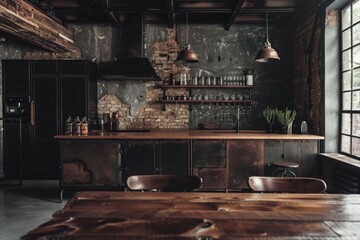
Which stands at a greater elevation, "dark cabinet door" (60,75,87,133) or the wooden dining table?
"dark cabinet door" (60,75,87,133)

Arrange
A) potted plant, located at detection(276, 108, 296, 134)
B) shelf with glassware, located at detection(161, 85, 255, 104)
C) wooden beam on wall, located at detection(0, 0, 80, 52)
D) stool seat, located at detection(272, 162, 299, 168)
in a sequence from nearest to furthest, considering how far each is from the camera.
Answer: wooden beam on wall, located at detection(0, 0, 80, 52), stool seat, located at detection(272, 162, 299, 168), potted plant, located at detection(276, 108, 296, 134), shelf with glassware, located at detection(161, 85, 255, 104)

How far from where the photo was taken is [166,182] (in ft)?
8.00

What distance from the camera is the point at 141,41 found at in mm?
6660

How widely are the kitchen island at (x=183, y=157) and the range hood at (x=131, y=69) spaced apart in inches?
67.1

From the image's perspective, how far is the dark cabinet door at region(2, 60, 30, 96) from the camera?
6.27 metres

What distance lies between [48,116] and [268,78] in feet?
15.3

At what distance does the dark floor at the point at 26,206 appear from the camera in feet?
12.3

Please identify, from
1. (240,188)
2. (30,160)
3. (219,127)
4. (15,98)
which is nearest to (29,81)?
(15,98)

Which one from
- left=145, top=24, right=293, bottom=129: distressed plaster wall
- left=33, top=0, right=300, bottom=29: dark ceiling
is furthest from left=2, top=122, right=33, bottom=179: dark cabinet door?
left=145, top=24, right=293, bottom=129: distressed plaster wall

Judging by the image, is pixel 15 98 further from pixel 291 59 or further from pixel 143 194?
pixel 291 59

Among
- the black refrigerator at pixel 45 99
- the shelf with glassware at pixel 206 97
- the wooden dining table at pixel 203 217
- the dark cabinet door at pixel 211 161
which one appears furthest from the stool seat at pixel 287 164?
the black refrigerator at pixel 45 99

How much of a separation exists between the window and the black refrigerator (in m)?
4.61

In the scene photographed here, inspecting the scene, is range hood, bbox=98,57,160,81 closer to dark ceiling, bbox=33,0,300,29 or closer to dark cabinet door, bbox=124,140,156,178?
dark ceiling, bbox=33,0,300,29

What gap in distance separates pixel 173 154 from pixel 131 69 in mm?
2192
